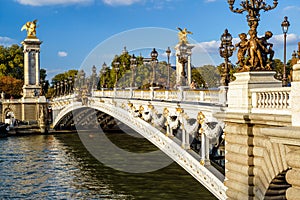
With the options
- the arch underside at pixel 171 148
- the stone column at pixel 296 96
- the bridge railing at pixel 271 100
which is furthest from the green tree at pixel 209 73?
the stone column at pixel 296 96

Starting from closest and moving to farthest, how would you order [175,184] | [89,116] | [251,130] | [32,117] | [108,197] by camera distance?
[251,130]
[108,197]
[175,184]
[89,116]
[32,117]

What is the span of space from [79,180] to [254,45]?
16108 mm

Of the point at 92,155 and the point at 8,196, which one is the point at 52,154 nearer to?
the point at 92,155

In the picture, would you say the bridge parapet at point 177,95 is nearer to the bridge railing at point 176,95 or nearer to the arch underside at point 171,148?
the bridge railing at point 176,95

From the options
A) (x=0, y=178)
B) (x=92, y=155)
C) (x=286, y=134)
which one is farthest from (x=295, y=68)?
(x=92, y=155)

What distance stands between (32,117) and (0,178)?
3800 cm

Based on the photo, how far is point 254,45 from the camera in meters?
11.7

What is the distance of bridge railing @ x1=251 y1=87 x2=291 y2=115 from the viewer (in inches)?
399

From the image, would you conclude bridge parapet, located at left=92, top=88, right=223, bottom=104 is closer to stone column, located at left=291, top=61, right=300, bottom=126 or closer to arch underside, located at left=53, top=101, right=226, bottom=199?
arch underside, located at left=53, top=101, right=226, bottom=199

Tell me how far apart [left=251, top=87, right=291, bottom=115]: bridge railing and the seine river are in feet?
31.9

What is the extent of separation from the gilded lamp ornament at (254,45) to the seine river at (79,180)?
9634 mm

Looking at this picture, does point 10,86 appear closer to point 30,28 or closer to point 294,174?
point 30,28

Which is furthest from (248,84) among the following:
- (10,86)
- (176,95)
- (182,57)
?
(10,86)

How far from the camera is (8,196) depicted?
22.4m
